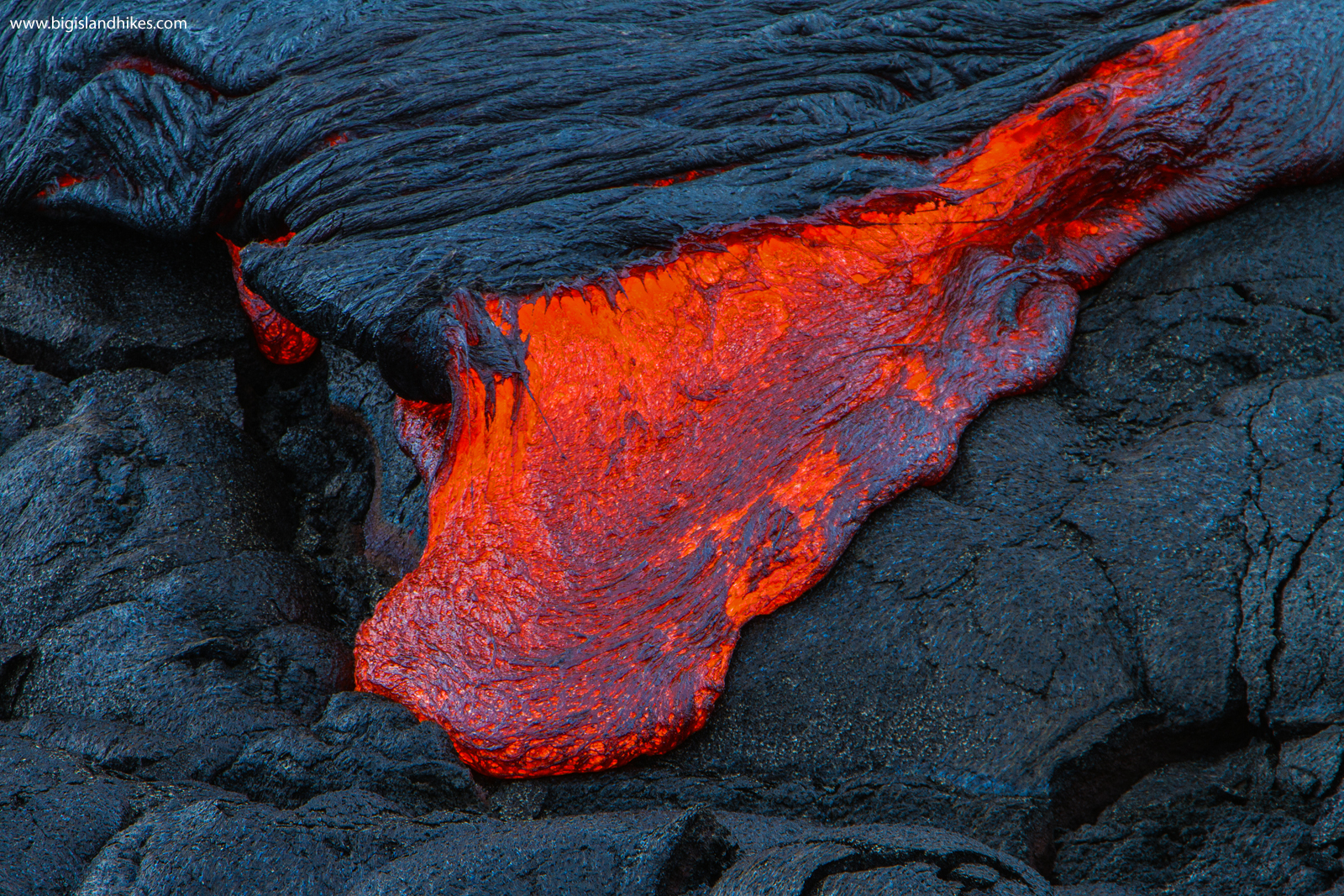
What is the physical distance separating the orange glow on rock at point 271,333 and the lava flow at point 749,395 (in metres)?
0.55

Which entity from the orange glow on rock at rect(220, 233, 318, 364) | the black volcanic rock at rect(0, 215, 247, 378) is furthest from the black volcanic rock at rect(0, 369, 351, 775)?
the orange glow on rock at rect(220, 233, 318, 364)

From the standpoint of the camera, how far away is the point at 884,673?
7.18ft

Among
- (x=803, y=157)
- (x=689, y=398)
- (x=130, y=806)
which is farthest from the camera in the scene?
(x=803, y=157)

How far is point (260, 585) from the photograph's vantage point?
8.21 feet

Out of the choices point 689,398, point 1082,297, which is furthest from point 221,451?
Answer: point 1082,297

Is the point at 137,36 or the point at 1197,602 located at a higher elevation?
the point at 137,36

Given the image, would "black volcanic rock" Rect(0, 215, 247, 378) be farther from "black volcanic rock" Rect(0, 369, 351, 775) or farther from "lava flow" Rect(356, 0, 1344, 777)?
"lava flow" Rect(356, 0, 1344, 777)

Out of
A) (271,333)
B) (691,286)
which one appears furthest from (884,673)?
(271,333)

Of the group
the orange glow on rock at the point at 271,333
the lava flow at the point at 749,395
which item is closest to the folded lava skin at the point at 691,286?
the lava flow at the point at 749,395

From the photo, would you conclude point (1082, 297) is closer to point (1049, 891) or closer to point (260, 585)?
point (1049, 891)

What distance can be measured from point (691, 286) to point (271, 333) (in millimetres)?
1433

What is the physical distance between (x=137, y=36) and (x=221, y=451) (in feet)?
4.21

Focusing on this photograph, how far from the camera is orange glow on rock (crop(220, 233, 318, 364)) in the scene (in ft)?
9.93

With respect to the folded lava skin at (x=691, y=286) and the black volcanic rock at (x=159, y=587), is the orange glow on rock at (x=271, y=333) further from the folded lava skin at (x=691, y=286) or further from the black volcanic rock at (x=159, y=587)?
the black volcanic rock at (x=159, y=587)
